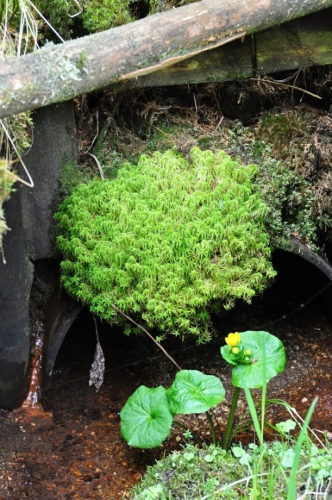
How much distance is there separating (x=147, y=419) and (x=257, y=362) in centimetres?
56

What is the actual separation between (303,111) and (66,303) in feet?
5.75

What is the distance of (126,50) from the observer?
2.18m

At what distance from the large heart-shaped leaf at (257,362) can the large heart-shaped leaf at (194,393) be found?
99mm

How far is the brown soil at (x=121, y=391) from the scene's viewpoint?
280 centimetres

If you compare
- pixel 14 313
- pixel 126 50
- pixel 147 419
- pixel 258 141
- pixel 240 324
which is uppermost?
pixel 126 50

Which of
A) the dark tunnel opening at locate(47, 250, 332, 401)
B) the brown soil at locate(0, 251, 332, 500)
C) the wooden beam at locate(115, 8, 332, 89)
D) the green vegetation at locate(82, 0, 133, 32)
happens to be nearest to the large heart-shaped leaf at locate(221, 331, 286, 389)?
the brown soil at locate(0, 251, 332, 500)

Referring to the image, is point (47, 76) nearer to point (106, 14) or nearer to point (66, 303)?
point (106, 14)

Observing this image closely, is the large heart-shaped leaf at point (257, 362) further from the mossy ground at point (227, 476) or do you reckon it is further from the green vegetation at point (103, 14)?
the green vegetation at point (103, 14)

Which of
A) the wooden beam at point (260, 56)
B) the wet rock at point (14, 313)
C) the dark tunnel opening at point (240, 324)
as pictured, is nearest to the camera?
the wet rock at point (14, 313)

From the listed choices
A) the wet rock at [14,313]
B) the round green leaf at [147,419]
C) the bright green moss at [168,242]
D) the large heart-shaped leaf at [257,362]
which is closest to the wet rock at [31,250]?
the wet rock at [14,313]

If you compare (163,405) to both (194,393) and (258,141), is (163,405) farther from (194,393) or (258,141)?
(258,141)

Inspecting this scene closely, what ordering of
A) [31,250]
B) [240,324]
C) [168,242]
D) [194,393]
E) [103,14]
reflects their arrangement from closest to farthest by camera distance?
[194,393], [168,242], [103,14], [31,250], [240,324]

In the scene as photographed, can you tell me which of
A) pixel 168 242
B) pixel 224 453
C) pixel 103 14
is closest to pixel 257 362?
pixel 224 453

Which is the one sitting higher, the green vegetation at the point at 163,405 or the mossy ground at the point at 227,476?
the green vegetation at the point at 163,405
